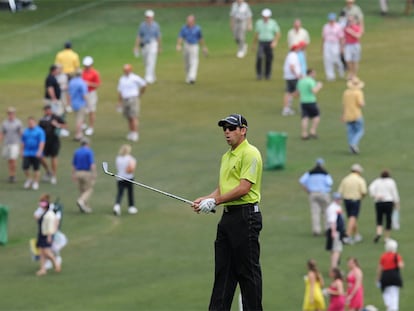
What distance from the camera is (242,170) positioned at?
11945 mm

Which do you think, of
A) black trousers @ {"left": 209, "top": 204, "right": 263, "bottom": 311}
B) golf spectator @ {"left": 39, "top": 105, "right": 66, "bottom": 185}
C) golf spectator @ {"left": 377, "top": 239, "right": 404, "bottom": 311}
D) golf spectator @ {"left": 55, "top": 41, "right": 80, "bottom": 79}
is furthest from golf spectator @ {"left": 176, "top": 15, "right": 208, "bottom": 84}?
black trousers @ {"left": 209, "top": 204, "right": 263, "bottom": 311}

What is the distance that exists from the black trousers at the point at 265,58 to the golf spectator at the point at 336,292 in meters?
15.2

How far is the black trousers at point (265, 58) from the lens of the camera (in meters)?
37.3

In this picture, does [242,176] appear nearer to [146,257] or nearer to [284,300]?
[284,300]

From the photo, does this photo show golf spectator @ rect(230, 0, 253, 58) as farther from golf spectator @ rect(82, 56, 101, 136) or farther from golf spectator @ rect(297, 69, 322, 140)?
golf spectator @ rect(297, 69, 322, 140)

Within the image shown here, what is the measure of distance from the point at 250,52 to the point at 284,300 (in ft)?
64.6

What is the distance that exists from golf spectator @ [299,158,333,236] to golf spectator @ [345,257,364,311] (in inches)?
140

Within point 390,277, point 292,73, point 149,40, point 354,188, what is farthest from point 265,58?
point 390,277

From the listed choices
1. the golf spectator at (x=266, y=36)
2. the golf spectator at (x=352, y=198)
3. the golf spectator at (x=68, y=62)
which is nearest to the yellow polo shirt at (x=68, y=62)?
the golf spectator at (x=68, y=62)

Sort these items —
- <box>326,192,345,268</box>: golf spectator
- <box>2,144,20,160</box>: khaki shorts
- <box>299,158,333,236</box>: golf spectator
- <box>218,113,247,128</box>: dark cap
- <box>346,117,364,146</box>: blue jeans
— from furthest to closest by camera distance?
<box>346,117,364,146</box>: blue jeans → <box>2,144,20,160</box>: khaki shorts → <box>299,158,333,236</box>: golf spectator → <box>326,192,345,268</box>: golf spectator → <box>218,113,247,128</box>: dark cap

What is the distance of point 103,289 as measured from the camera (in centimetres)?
2422

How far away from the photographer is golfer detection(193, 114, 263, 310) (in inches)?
469

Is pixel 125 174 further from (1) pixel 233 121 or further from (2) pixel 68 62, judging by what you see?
(1) pixel 233 121

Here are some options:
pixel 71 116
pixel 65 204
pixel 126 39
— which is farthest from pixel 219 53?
pixel 65 204
